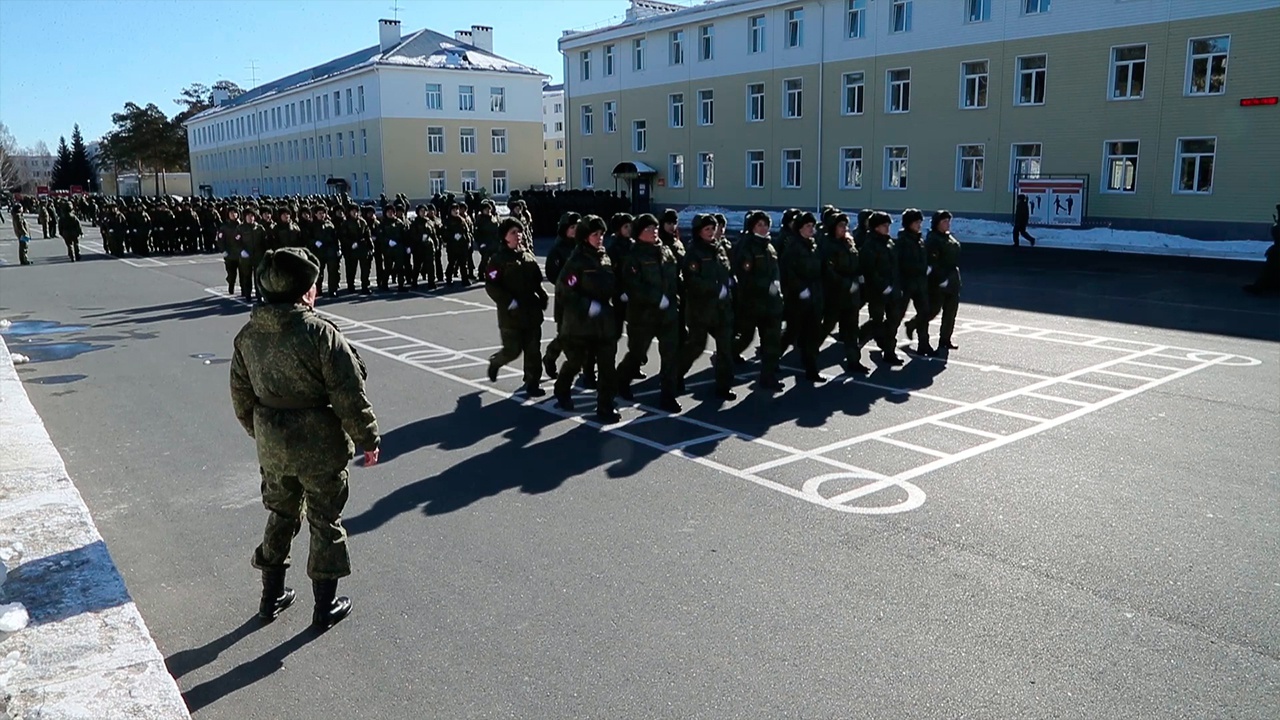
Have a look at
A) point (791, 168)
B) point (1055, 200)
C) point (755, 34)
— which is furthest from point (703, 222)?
point (755, 34)

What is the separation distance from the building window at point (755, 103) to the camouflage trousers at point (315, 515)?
37.9 meters

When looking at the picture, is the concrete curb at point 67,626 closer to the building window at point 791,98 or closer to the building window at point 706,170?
the building window at point 791,98

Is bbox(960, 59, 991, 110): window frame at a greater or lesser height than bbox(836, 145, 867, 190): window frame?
greater

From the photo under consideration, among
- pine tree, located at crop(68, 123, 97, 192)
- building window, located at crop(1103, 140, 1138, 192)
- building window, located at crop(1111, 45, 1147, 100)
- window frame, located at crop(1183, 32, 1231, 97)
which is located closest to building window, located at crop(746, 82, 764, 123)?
building window, located at crop(1111, 45, 1147, 100)

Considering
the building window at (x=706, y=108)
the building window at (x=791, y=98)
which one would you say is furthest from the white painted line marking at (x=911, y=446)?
the building window at (x=706, y=108)

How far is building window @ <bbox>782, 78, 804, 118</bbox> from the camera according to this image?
38.8 meters

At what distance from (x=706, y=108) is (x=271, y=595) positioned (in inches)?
1603

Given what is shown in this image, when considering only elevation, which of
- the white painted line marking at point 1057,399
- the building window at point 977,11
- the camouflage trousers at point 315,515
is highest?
the building window at point 977,11

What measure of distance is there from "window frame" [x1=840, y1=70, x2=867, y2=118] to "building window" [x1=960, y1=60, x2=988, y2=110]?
13.5 feet

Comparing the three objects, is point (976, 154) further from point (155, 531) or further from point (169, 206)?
point (155, 531)

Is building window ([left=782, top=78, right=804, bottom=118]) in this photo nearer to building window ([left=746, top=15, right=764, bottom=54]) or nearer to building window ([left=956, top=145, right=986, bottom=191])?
building window ([left=746, top=15, right=764, bottom=54])

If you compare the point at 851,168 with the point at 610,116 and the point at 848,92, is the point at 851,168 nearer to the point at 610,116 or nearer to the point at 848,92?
the point at 848,92

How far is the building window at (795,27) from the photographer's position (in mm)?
38312

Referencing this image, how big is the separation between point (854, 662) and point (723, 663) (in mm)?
618
